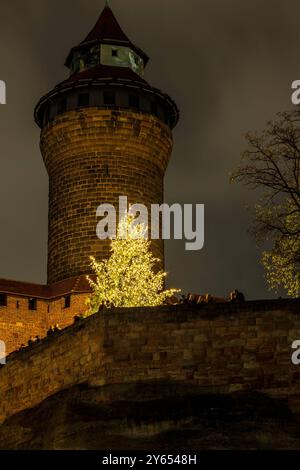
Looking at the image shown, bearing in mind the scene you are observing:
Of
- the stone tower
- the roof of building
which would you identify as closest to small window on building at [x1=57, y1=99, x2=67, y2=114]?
the stone tower

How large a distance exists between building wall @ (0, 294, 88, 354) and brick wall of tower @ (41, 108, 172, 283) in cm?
118

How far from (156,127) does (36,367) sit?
55.6 ft

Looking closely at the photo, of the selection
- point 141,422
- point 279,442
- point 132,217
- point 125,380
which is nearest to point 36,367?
point 125,380

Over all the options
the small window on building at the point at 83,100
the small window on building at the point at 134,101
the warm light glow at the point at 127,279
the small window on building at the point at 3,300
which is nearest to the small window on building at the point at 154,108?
the small window on building at the point at 134,101

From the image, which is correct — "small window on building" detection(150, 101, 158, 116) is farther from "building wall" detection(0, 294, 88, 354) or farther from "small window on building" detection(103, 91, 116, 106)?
"building wall" detection(0, 294, 88, 354)

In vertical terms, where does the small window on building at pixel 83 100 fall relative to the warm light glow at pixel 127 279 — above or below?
above

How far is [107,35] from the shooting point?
49281 mm

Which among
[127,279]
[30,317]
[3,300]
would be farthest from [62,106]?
[127,279]

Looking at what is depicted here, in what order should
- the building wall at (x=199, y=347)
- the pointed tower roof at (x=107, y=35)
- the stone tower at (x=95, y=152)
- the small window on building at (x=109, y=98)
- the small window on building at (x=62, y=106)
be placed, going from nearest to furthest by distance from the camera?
the building wall at (x=199, y=347) < the stone tower at (x=95, y=152) < the small window on building at (x=109, y=98) < the small window on building at (x=62, y=106) < the pointed tower roof at (x=107, y=35)

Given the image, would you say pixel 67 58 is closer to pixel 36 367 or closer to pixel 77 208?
pixel 77 208

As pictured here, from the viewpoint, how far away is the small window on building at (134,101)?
4509cm

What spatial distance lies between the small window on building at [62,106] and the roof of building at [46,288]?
718cm

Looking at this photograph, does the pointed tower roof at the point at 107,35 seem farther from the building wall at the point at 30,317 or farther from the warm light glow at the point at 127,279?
the building wall at the point at 30,317

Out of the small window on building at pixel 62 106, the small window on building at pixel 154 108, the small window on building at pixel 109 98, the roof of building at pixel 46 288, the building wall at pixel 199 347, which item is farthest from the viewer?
the small window on building at pixel 154 108
